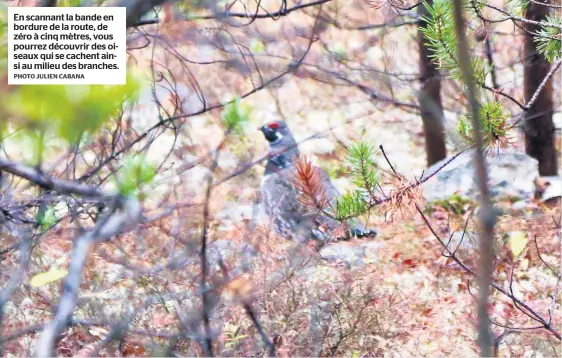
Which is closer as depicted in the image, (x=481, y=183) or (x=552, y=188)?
(x=481, y=183)

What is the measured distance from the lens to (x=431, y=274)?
379 cm

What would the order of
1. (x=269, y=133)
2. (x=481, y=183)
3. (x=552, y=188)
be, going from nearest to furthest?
(x=481, y=183) → (x=552, y=188) → (x=269, y=133)

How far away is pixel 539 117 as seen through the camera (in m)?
5.10

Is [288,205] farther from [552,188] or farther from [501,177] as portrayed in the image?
[552,188]

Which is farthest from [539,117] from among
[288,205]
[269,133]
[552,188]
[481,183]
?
[481,183]

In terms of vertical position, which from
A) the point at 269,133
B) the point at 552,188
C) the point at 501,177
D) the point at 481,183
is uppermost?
the point at 269,133

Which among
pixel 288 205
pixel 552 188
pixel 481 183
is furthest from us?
pixel 552 188

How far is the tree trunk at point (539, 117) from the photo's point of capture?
491 centimetres

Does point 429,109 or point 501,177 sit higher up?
point 429,109

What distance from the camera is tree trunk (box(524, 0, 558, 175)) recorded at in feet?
16.1

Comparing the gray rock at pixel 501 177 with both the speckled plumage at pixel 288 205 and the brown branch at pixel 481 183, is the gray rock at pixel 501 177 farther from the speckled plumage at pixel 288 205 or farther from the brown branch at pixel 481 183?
the brown branch at pixel 481 183

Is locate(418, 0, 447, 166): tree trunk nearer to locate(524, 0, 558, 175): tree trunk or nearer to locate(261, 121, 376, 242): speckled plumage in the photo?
locate(524, 0, 558, 175): tree trunk

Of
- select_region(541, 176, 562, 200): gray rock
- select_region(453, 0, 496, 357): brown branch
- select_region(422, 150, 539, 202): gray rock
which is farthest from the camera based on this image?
select_region(422, 150, 539, 202): gray rock

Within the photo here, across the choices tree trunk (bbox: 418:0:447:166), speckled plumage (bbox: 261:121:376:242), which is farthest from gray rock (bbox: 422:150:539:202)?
speckled plumage (bbox: 261:121:376:242)
